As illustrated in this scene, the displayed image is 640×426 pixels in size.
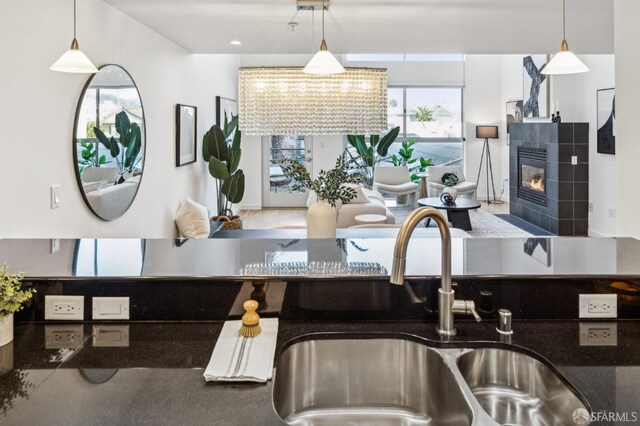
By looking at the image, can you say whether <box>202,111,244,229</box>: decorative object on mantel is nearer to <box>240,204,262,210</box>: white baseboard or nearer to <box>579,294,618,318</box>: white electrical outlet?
<box>240,204,262,210</box>: white baseboard

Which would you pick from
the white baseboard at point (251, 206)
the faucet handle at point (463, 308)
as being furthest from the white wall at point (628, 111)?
the white baseboard at point (251, 206)

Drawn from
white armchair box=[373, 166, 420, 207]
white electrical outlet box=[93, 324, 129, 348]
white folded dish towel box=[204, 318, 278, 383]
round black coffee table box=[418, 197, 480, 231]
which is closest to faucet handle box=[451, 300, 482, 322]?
white folded dish towel box=[204, 318, 278, 383]

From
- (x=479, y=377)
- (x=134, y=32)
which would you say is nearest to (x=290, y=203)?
(x=134, y=32)

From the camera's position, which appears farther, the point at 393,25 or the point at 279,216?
the point at 279,216

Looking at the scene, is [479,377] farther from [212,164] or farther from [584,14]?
[212,164]

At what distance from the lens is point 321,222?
10.7ft

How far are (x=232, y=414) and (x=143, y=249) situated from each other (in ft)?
3.29

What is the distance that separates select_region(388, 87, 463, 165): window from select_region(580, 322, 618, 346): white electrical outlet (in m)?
8.66

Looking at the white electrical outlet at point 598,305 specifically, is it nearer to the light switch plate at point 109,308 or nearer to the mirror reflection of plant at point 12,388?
the light switch plate at point 109,308

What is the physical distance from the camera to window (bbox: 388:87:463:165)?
9938mm

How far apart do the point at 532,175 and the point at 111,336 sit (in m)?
7.60

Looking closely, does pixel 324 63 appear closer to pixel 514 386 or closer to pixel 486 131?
pixel 514 386

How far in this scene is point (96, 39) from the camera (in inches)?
125

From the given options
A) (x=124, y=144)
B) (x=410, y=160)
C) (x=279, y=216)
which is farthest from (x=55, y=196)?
(x=410, y=160)
